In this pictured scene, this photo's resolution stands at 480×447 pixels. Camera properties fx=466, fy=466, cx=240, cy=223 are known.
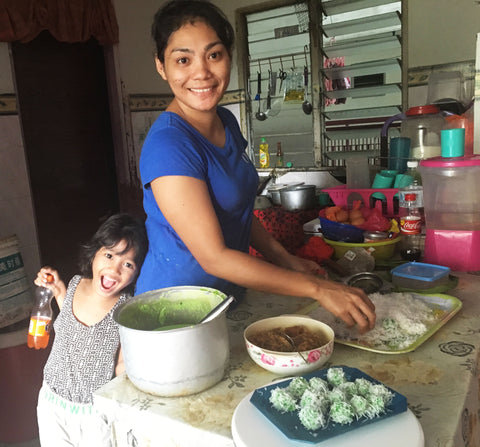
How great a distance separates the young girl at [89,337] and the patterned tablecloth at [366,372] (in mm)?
481

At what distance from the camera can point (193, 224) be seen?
3.67 feet

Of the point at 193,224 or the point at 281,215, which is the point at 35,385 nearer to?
the point at 281,215

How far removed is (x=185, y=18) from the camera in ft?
4.01

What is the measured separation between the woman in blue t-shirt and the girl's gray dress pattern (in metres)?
0.20

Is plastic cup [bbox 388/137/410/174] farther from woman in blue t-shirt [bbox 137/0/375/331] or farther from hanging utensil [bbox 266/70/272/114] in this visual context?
hanging utensil [bbox 266/70/272/114]

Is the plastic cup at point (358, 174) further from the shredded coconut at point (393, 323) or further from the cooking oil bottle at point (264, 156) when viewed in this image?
the cooking oil bottle at point (264, 156)

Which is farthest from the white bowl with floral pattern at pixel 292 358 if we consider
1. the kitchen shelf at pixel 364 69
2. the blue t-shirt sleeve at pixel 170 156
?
the kitchen shelf at pixel 364 69

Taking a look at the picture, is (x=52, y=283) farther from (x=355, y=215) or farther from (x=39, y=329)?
(x=355, y=215)

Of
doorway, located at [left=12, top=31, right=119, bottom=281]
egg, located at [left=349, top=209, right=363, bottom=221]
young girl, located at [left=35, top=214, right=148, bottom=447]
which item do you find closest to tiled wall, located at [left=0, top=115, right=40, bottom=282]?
doorway, located at [left=12, top=31, right=119, bottom=281]

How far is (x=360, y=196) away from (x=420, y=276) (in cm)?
100

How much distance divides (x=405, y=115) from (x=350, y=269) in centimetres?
140

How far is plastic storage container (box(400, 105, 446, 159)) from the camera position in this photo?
8.46 feet

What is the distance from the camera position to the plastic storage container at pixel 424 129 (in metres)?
2.58

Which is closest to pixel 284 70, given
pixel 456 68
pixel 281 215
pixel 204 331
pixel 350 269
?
pixel 456 68
